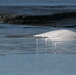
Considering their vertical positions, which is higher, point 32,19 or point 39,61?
point 39,61

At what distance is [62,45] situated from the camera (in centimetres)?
621

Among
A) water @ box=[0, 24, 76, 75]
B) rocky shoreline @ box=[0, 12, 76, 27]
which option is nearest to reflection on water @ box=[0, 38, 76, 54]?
water @ box=[0, 24, 76, 75]

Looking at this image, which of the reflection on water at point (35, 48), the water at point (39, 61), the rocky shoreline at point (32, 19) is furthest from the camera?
the rocky shoreline at point (32, 19)

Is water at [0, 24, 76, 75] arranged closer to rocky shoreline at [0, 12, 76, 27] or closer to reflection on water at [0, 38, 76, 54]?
reflection on water at [0, 38, 76, 54]

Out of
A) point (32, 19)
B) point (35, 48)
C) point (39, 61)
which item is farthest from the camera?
point (32, 19)

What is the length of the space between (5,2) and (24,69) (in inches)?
1062

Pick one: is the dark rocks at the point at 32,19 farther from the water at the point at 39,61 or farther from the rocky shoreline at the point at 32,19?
the water at the point at 39,61

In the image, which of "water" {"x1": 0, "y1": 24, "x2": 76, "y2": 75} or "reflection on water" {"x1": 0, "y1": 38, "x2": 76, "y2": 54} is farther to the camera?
"reflection on water" {"x1": 0, "y1": 38, "x2": 76, "y2": 54}

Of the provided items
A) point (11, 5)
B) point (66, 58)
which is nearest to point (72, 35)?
point (66, 58)

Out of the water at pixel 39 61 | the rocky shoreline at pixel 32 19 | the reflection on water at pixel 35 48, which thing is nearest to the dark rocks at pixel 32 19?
the rocky shoreline at pixel 32 19

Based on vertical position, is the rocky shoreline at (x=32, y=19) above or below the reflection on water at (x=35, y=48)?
below

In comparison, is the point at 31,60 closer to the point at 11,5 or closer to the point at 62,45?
the point at 62,45

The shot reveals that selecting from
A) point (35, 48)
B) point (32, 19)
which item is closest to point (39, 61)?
point (35, 48)

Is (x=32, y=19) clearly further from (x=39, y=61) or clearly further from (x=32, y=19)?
(x=39, y=61)
